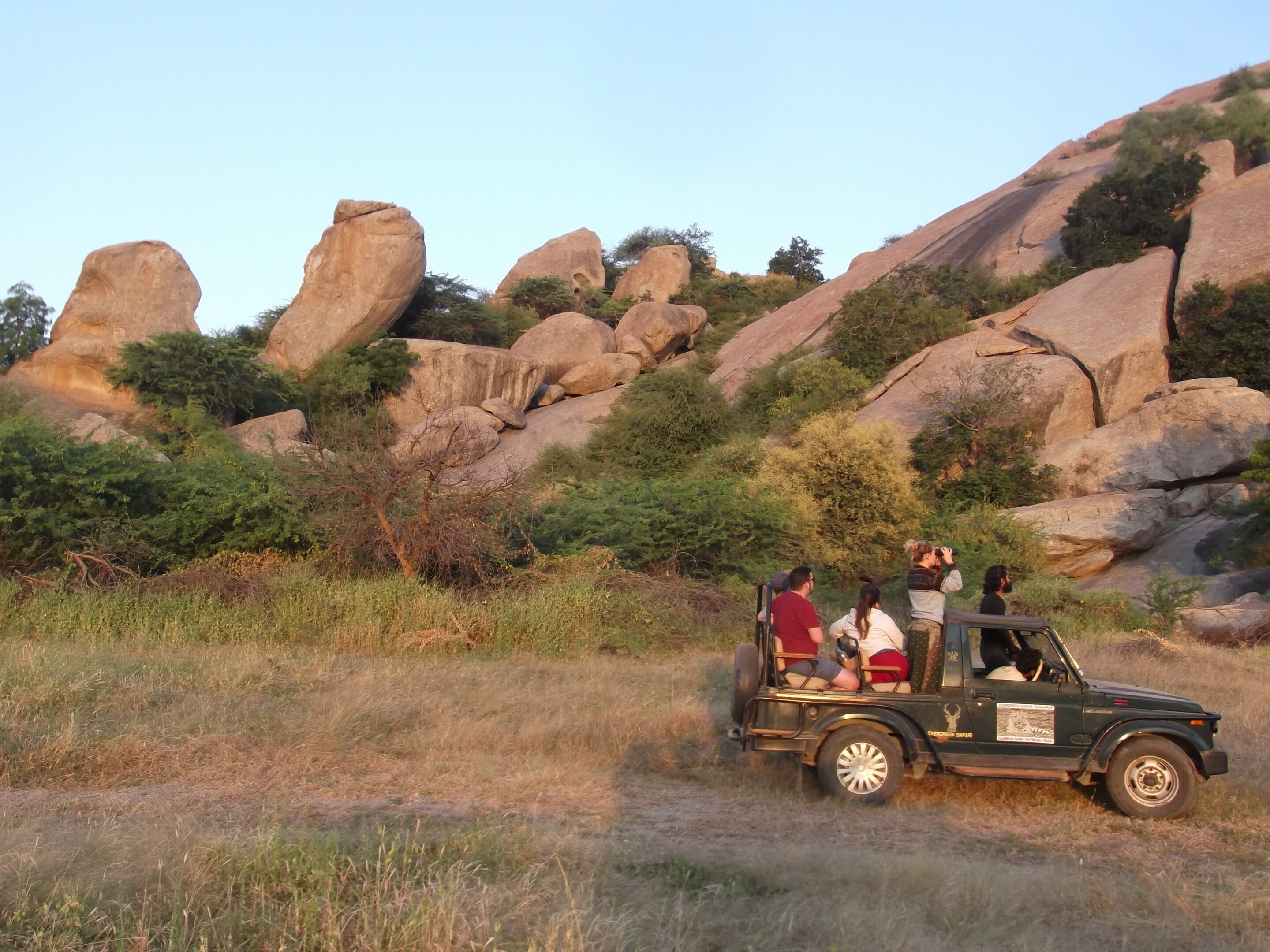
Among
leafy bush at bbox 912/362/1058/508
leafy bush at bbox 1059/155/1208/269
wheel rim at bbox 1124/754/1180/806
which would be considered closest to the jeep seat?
wheel rim at bbox 1124/754/1180/806

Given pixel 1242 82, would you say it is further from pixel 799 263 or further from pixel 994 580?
pixel 994 580

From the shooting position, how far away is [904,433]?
77.2 ft

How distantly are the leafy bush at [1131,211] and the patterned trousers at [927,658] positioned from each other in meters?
25.9

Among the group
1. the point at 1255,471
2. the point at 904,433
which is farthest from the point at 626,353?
the point at 1255,471

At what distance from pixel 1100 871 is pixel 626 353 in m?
30.7

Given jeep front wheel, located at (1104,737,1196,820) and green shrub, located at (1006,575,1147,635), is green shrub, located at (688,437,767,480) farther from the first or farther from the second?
jeep front wheel, located at (1104,737,1196,820)

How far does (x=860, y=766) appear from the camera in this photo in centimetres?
648

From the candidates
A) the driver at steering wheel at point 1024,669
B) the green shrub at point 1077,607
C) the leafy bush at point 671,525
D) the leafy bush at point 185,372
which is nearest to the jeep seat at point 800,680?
the driver at steering wheel at point 1024,669

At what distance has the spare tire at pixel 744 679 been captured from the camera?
6.71 meters

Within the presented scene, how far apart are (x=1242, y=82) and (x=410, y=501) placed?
42271 mm

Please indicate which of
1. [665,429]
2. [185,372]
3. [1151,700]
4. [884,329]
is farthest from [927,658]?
[185,372]

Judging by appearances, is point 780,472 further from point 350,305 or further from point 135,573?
point 350,305

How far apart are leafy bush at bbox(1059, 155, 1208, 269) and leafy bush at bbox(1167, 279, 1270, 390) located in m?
4.45

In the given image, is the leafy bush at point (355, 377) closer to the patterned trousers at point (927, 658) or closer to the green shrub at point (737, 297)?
the green shrub at point (737, 297)
